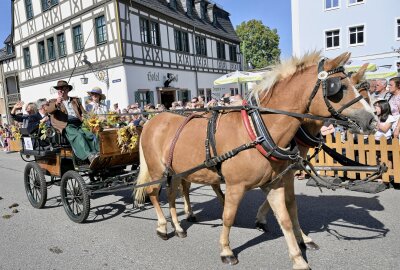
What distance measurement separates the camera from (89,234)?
4.34 m

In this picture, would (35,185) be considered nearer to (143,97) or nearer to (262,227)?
(262,227)

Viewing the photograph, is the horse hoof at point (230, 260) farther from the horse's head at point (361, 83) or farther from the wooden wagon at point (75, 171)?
the horse's head at point (361, 83)

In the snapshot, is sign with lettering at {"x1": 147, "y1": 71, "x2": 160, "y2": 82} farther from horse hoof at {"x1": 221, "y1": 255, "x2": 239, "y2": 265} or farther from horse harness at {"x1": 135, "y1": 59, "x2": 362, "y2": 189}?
horse hoof at {"x1": 221, "y1": 255, "x2": 239, "y2": 265}

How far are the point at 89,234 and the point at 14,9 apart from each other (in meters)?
21.6

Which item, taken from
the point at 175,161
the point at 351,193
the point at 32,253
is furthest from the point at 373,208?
the point at 32,253

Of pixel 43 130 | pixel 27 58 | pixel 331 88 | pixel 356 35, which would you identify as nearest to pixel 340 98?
pixel 331 88

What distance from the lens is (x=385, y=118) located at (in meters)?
5.73

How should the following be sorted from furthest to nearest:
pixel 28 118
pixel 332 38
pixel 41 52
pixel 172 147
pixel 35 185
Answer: pixel 332 38 → pixel 41 52 → pixel 28 118 → pixel 35 185 → pixel 172 147

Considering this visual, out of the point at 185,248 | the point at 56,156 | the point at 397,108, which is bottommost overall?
the point at 185,248

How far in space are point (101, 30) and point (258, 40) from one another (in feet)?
114

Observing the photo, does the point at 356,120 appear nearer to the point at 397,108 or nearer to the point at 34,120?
the point at 397,108

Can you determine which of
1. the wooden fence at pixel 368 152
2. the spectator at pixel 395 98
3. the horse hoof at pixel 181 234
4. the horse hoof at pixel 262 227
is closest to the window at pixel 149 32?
the wooden fence at pixel 368 152

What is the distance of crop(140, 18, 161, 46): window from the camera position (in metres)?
16.6

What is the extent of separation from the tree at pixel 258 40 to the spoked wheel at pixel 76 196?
4406 centimetres
